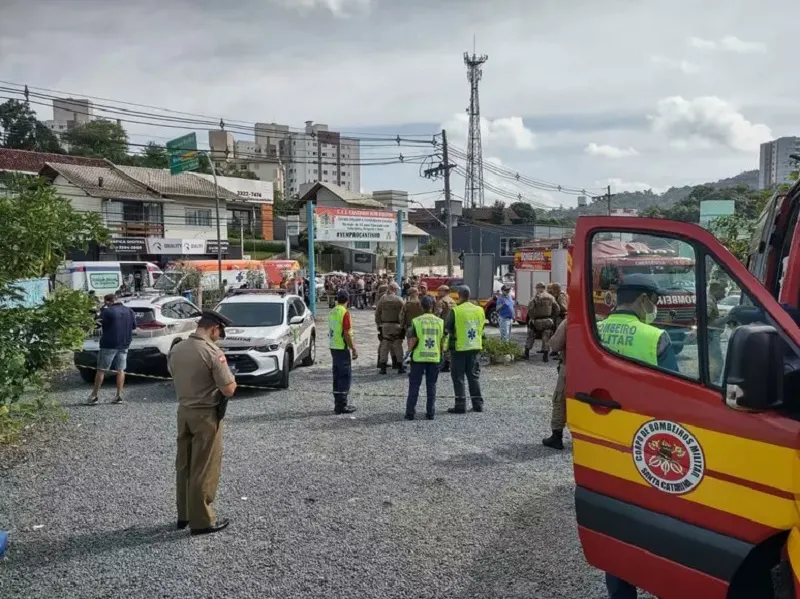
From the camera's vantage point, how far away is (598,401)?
3.12 metres

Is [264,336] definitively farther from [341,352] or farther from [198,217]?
[198,217]

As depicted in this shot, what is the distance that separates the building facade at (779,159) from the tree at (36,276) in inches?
269

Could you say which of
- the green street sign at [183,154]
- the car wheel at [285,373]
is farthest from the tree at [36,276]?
the green street sign at [183,154]

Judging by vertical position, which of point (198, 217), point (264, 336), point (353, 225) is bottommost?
point (264, 336)

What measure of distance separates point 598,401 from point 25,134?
68.1 m

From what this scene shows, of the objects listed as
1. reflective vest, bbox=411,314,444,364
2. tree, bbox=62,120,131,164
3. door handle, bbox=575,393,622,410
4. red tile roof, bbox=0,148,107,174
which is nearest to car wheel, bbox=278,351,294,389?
reflective vest, bbox=411,314,444,364

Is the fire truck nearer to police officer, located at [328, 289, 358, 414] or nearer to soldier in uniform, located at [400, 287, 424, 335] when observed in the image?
police officer, located at [328, 289, 358, 414]

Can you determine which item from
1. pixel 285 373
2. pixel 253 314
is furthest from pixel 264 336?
pixel 253 314

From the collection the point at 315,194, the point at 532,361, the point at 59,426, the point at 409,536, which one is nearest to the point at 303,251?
the point at 315,194

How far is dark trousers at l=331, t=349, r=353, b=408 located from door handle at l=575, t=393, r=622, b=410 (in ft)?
20.2

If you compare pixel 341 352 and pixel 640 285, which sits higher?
pixel 640 285

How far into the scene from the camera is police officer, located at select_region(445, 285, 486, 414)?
875 centimetres

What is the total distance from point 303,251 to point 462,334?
4681 cm

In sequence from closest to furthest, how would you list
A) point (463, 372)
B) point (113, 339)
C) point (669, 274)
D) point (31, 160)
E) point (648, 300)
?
point (669, 274), point (648, 300), point (463, 372), point (113, 339), point (31, 160)
